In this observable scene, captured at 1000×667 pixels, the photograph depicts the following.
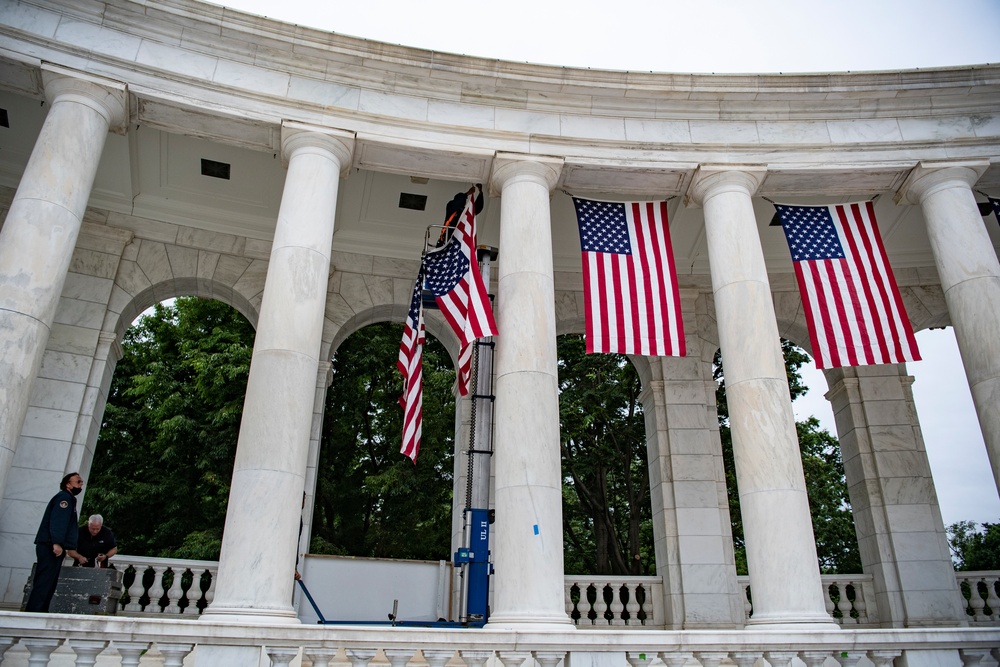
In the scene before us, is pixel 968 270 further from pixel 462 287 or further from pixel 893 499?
pixel 462 287

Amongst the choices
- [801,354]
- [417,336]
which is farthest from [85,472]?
[801,354]

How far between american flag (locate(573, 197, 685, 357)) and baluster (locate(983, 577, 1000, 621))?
1635cm

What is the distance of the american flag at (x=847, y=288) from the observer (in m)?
21.3

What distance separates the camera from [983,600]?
26688 millimetres

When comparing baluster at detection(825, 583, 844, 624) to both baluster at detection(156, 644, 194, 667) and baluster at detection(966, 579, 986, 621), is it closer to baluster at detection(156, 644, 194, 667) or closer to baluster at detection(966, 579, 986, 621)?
baluster at detection(966, 579, 986, 621)

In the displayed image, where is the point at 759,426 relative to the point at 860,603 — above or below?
above

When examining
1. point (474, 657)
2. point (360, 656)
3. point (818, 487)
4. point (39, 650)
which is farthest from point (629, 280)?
point (818, 487)

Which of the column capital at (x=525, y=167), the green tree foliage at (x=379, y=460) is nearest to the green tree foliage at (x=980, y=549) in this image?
the green tree foliage at (x=379, y=460)

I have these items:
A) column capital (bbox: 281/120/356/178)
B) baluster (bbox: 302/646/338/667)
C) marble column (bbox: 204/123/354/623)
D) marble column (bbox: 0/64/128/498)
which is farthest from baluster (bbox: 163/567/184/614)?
column capital (bbox: 281/120/356/178)

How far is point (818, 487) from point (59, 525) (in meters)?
44.6

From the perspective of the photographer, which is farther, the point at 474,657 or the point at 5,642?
the point at 474,657

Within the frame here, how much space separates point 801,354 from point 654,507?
2122cm

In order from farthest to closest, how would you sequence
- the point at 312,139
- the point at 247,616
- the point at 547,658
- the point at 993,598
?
the point at 993,598 → the point at 312,139 → the point at 247,616 → the point at 547,658

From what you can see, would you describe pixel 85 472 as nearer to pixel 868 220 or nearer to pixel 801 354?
pixel 868 220
